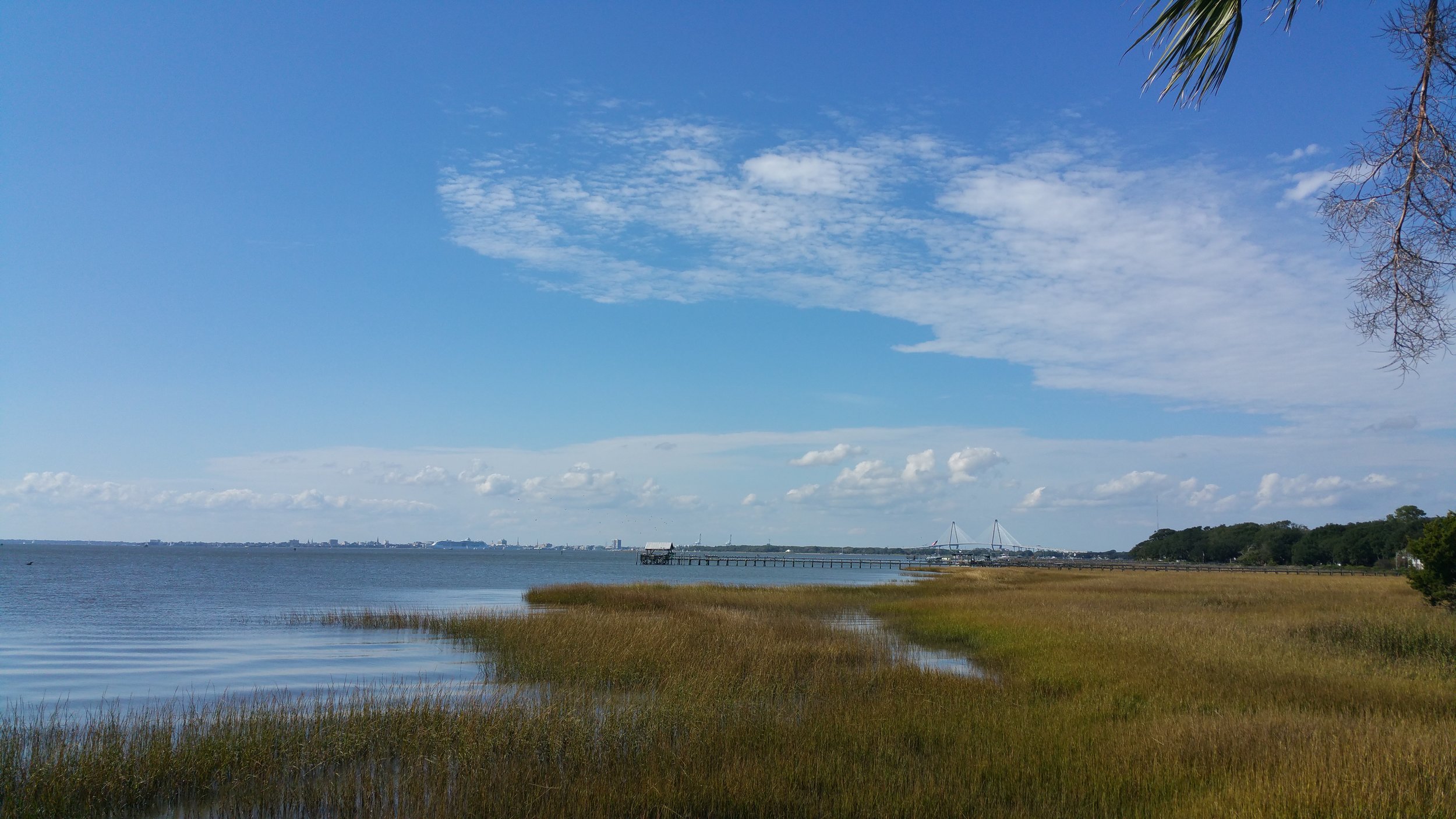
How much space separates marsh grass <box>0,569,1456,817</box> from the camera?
32.1ft

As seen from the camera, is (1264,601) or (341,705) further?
(1264,601)

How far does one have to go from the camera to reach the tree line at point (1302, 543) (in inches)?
4609

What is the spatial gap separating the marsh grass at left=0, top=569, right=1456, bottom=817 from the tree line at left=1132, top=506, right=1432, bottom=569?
9033 cm

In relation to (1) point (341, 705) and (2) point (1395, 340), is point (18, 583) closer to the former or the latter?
(1) point (341, 705)

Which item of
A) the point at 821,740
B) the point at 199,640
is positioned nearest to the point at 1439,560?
the point at 821,740

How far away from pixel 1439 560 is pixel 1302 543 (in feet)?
424

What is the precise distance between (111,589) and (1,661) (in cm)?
4289

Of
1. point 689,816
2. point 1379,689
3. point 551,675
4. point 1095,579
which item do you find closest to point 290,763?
point 689,816

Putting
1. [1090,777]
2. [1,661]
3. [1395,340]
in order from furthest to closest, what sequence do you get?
1. [1,661]
2. [1090,777]
3. [1395,340]

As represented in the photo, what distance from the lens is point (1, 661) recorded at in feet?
80.9

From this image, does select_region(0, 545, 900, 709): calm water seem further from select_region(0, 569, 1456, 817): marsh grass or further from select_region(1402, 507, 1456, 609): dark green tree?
select_region(1402, 507, 1456, 609): dark green tree

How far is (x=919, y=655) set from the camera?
24.7 m

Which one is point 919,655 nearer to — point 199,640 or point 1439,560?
point 1439,560

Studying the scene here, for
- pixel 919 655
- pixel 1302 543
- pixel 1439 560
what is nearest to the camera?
pixel 919 655
